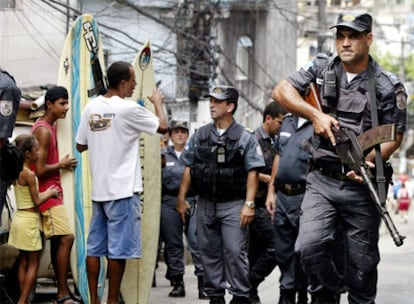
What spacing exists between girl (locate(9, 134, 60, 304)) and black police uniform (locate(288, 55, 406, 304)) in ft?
8.53

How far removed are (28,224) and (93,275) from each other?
0.88 m

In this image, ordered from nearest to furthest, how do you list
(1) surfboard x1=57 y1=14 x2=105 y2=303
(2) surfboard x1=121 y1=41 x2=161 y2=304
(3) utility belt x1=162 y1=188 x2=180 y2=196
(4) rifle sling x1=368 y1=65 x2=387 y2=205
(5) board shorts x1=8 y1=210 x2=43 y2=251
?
(4) rifle sling x1=368 y1=65 x2=387 y2=205 < (5) board shorts x1=8 y1=210 x2=43 y2=251 < (2) surfboard x1=121 y1=41 x2=161 y2=304 < (1) surfboard x1=57 y1=14 x2=105 y2=303 < (3) utility belt x1=162 y1=188 x2=180 y2=196

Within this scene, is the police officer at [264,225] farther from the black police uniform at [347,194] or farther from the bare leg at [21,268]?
the black police uniform at [347,194]

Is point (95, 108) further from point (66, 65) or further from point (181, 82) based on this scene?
point (181, 82)

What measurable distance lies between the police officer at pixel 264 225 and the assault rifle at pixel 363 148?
3.31 m

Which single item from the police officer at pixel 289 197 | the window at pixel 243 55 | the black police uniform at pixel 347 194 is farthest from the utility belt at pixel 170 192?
the window at pixel 243 55

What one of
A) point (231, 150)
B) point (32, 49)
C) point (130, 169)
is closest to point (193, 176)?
point (231, 150)

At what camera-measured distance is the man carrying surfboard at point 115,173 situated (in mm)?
8531

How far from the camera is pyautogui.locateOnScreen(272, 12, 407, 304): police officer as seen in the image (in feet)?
24.0

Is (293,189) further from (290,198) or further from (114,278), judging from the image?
(114,278)

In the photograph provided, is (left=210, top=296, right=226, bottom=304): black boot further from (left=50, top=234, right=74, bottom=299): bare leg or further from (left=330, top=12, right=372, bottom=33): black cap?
(left=330, top=12, right=372, bottom=33): black cap

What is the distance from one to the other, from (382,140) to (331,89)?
0.52 m

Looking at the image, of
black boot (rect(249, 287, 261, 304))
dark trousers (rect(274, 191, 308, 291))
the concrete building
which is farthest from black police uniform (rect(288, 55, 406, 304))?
the concrete building

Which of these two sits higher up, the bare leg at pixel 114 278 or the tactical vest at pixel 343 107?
the tactical vest at pixel 343 107
